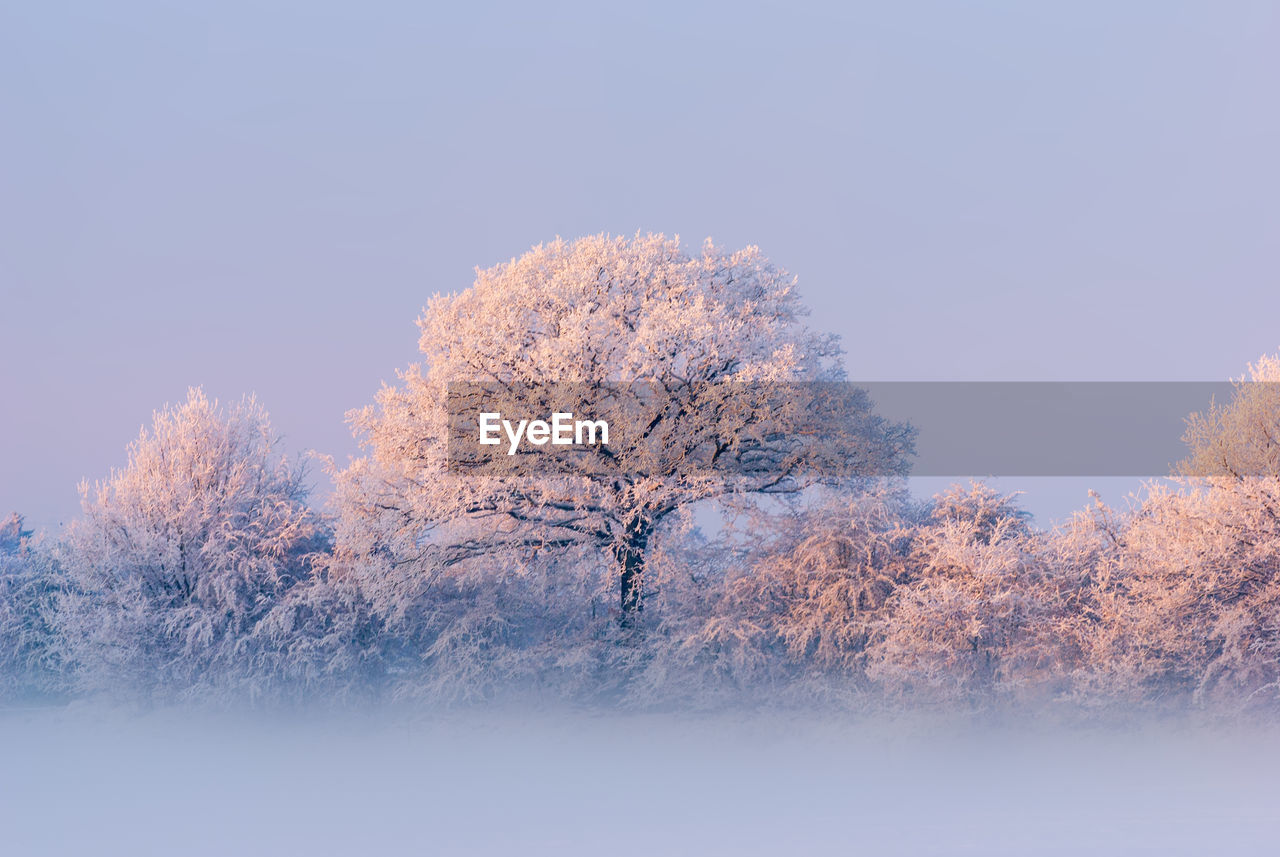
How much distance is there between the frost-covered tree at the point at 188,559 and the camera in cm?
3503

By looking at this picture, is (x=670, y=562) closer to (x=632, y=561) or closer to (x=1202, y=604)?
(x=632, y=561)

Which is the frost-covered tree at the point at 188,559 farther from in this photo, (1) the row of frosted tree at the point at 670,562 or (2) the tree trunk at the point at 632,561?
(2) the tree trunk at the point at 632,561

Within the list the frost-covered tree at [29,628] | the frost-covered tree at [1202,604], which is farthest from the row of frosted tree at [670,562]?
the frost-covered tree at [29,628]

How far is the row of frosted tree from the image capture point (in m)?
29.5

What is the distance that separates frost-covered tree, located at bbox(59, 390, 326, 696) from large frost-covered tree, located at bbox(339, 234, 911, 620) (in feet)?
12.5

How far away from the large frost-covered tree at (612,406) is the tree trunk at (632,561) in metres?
0.05

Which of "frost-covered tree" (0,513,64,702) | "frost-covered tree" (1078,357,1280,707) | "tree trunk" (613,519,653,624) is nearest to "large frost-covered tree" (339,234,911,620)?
"tree trunk" (613,519,653,624)

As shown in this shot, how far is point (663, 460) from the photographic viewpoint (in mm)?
32031

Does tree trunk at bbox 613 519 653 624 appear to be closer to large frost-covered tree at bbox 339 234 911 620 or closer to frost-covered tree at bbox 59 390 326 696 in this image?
large frost-covered tree at bbox 339 234 911 620

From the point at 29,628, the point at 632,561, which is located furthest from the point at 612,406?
the point at 29,628

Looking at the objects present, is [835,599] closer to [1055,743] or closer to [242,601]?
[1055,743]

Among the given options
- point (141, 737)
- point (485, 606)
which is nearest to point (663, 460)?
point (485, 606)

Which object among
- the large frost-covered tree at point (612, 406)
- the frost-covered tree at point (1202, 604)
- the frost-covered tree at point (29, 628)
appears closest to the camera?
the frost-covered tree at point (1202, 604)

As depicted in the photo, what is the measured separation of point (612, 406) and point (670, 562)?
454cm
